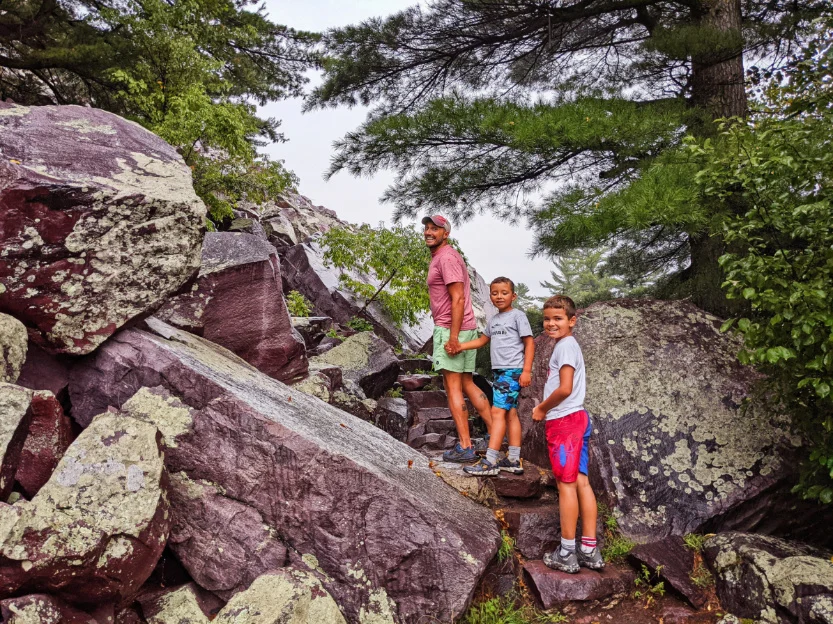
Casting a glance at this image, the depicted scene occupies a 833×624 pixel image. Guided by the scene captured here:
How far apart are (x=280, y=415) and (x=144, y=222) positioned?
1993 millimetres

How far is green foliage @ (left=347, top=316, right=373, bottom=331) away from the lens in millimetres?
14023

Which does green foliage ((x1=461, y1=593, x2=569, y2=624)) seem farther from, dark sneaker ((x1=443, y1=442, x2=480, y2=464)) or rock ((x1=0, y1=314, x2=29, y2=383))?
rock ((x1=0, y1=314, x2=29, y2=383))

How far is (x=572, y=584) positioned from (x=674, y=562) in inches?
37.2

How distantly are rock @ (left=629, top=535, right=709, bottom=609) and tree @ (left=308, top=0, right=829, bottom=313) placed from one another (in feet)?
10.0

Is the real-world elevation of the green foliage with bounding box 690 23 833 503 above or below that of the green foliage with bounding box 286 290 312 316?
above

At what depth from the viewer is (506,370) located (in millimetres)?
5445

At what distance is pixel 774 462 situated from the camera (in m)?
5.20

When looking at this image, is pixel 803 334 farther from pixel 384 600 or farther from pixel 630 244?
pixel 630 244

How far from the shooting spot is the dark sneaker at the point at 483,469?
5387 mm

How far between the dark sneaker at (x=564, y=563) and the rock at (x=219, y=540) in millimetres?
2158

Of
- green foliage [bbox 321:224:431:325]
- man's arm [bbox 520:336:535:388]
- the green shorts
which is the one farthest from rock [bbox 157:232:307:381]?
green foliage [bbox 321:224:431:325]

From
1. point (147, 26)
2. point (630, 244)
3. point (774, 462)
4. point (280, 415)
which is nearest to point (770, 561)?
point (774, 462)

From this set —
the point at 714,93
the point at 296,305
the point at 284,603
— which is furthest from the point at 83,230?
the point at 296,305

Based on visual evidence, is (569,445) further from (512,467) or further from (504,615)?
(504,615)
